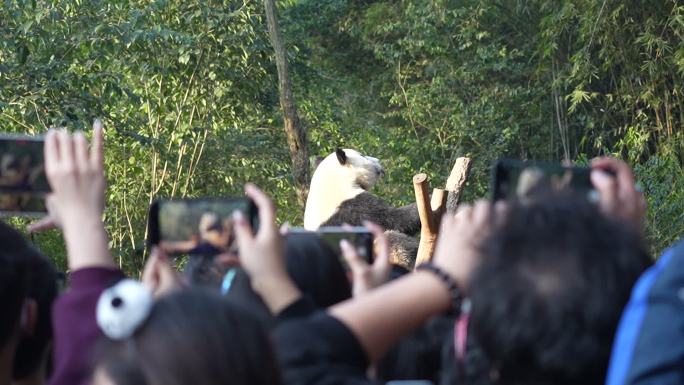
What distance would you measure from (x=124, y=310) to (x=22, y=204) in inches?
23.7

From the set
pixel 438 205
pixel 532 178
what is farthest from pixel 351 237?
pixel 438 205

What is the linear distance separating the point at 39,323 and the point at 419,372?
2.05ft

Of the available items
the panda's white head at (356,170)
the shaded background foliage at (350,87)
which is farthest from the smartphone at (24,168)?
the shaded background foliage at (350,87)

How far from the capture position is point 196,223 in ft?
5.78

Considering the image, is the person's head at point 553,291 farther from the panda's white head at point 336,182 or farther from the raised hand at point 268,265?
the panda's white head at point 336,182

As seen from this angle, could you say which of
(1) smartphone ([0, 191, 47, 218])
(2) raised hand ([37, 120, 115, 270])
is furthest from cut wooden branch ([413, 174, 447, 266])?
(2) raised hand ([37, 120, 115, 270])

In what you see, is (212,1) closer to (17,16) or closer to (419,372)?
(17,16)

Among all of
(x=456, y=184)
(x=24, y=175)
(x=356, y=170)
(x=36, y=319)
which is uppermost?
(x=24, y=175)

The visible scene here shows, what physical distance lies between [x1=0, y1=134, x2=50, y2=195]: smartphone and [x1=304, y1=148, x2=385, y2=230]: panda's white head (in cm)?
453

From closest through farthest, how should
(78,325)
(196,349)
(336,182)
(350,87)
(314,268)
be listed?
(196,349) → (78,325) → (314,268) → (336,182) → (350,87)

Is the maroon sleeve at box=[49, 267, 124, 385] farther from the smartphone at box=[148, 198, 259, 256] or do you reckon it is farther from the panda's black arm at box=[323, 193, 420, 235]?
the panda's black arm at box=[323, 193, 420, 235]

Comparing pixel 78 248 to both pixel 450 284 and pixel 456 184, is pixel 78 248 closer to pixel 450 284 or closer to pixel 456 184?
pixel 450 284

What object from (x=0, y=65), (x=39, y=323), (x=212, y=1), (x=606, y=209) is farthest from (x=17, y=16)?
(x=606, y=209)

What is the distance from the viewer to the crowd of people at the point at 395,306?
1296mm
